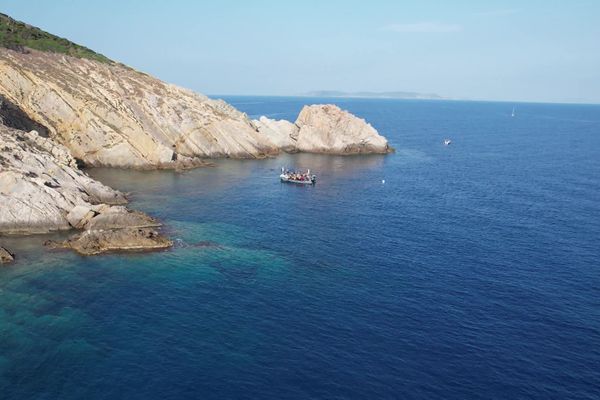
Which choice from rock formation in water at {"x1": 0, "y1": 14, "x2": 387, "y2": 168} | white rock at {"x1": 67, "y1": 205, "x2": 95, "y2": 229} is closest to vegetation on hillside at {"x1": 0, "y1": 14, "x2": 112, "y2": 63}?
rock formation in water at {"x1": 0, "y1": 14, "x2": 387, "y2": 168}

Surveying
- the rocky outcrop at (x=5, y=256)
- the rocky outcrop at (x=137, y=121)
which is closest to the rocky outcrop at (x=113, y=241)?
the rocky outcrop at (x=5, y=256)

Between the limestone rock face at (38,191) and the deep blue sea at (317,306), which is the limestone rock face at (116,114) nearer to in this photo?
the limestone rock face at (38,191)

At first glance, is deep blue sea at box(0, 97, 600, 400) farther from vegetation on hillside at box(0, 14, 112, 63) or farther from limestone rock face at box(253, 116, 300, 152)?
limestone rock face at box(253, 116, 300, 152)

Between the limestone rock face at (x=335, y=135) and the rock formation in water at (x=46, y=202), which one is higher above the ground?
the limestone rock face at (x=335, y=135)

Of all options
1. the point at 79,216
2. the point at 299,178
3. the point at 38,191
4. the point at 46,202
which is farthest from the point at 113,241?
the point at 299,178

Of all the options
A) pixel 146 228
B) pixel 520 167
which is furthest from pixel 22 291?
pixel 520 167

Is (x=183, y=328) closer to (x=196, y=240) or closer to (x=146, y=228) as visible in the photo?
(x=196, y=240)
